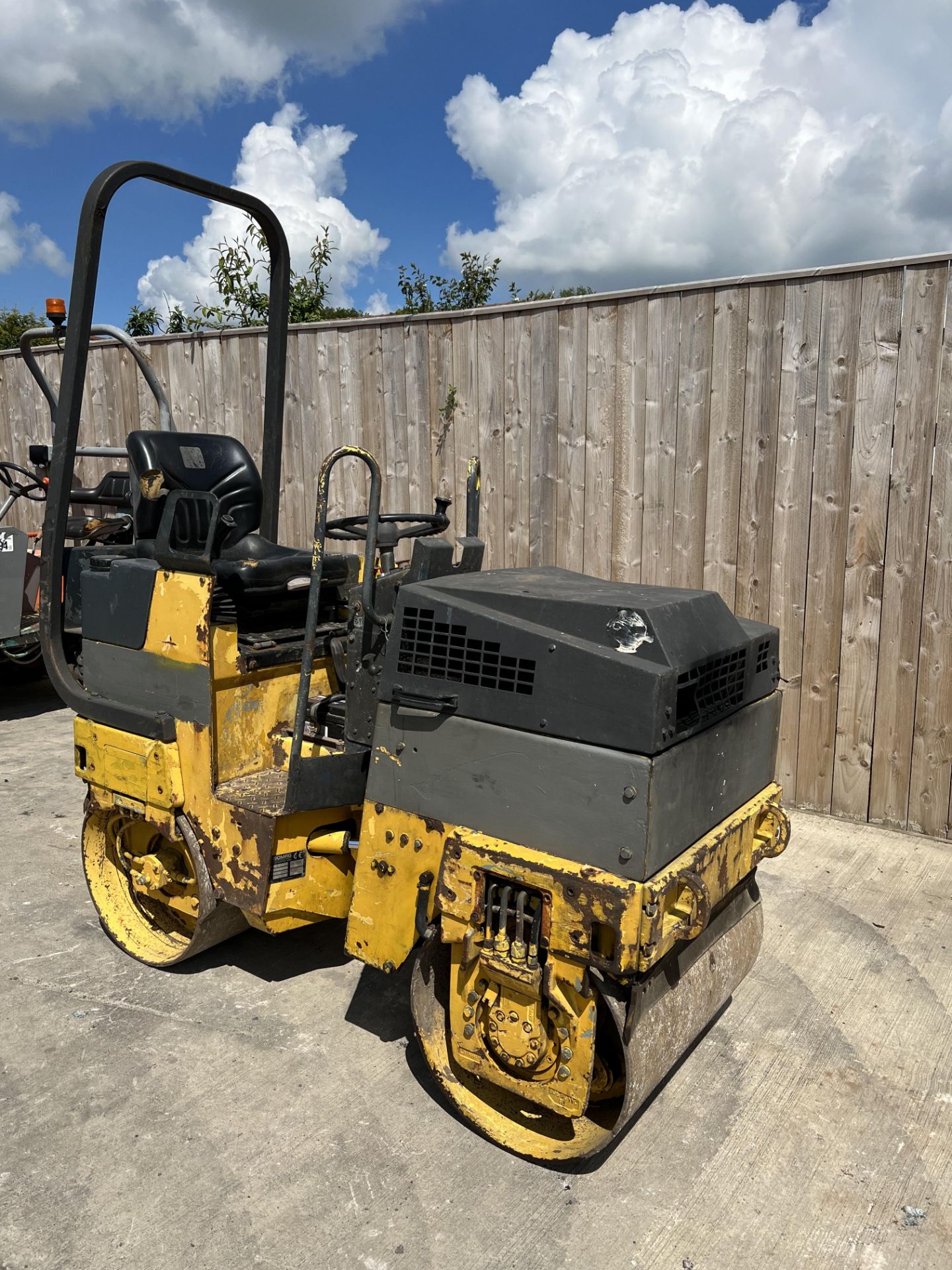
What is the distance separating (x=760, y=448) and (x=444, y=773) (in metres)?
2.91

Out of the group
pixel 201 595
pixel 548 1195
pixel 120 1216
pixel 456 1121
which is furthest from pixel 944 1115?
pixel 201 595

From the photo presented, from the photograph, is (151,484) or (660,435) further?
(660,435)

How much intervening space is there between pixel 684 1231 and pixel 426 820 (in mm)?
1168

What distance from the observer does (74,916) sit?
3783 millimetres

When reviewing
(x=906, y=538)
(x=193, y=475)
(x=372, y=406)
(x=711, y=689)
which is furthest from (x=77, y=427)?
(x=906, y=538)

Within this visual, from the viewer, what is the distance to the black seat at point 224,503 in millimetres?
3146

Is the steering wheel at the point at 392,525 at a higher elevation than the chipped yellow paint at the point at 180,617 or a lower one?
higher

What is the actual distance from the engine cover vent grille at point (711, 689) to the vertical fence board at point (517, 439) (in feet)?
8.50

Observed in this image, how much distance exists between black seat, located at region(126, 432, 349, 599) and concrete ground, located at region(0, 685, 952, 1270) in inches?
57.4

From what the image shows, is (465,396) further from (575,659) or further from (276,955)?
(575,659)

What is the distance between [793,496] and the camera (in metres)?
4.57

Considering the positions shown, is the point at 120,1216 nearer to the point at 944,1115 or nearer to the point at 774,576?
the point at 944,1115

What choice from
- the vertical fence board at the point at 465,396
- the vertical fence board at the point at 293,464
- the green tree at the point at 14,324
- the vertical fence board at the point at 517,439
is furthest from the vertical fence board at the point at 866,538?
the green tree at the point at 14,324

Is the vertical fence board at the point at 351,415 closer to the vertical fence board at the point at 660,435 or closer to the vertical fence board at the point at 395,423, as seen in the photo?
the vertical fence board at the point at 395,423
